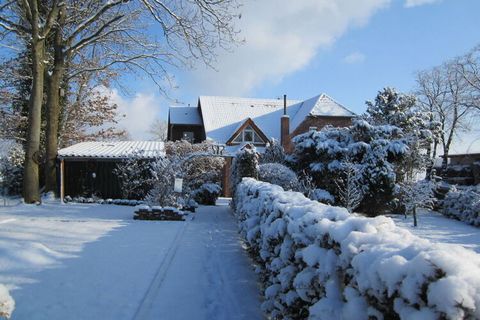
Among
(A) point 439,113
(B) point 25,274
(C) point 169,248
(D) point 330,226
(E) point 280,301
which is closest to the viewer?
(D) point 330,226

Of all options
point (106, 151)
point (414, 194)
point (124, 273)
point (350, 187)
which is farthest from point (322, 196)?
point (106, 151)

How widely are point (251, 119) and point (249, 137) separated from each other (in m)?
1.43

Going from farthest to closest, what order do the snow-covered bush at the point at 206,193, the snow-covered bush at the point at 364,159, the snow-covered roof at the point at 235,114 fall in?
the snow-covered roof at the point at 235,114, the snow-covered bush at the point at 206,193, the snow-covered bush at the point at 364,159

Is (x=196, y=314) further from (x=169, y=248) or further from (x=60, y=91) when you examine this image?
(x=60, y=91)

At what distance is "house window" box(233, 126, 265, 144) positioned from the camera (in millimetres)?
30875

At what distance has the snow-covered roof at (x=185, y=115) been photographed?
118 ft

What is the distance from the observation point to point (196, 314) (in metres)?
4.62

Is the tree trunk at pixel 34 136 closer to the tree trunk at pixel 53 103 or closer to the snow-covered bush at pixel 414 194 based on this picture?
the tree trunk at pixel 53 103

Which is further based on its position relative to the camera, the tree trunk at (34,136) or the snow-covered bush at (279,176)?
the tree trunk at (34,136)

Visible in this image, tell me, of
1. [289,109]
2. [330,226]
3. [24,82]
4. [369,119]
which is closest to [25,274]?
[330,226]

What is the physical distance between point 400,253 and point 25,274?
17.6 ft

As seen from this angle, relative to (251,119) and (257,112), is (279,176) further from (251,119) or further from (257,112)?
(257,112)

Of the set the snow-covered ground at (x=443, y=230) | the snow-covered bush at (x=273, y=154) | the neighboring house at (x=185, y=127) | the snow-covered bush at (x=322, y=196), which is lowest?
the snow-covered ground at (x=443, y=230)

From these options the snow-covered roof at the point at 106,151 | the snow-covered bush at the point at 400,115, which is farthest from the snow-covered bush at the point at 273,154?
the snow-covered roof at the point at 106,151
